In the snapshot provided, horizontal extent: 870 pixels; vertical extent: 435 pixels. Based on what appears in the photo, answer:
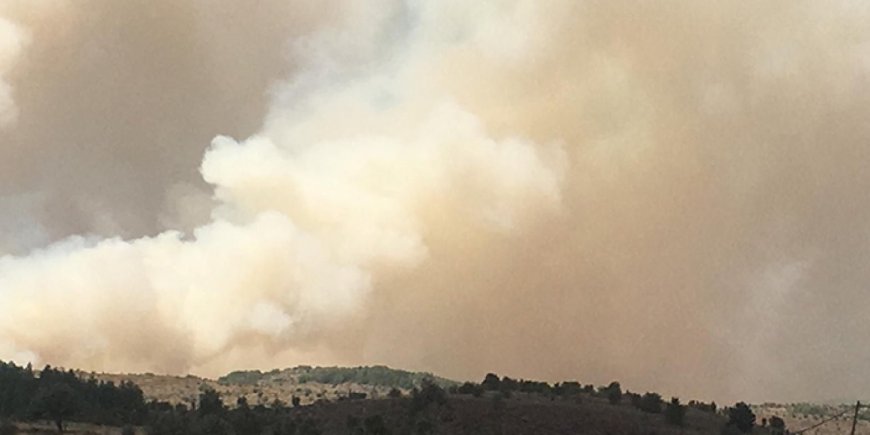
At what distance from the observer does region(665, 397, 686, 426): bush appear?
380 feet

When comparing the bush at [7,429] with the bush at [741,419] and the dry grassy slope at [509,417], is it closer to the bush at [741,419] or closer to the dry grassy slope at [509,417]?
the dry grassy slope at [509,417]

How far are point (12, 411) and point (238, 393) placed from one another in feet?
213

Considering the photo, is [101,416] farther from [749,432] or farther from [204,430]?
[749,432]

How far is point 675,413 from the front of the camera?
117 m

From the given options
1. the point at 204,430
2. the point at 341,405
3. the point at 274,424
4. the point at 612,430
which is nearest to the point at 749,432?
the point at 612,430

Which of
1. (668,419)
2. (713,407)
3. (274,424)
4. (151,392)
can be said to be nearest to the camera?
(274,424)

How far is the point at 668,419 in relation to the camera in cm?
11600

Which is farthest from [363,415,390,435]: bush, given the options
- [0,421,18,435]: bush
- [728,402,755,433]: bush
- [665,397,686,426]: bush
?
[728,402,755,433]: bush

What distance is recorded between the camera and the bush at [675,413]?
11569 centimetres

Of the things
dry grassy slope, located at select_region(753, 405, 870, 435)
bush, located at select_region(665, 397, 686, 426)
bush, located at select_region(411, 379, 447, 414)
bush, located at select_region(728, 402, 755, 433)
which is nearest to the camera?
bush, located at select_region(411, 379, 447, 414)

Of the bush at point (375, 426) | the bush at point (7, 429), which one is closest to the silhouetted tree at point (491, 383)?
the bush at point (375, 426)

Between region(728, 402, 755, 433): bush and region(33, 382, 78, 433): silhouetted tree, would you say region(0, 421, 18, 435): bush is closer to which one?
region(33, 382, 78, 433): silhouetted tree

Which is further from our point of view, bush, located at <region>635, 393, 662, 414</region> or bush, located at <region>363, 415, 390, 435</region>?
bush, located at <region>635, 393, 662, 414</region>

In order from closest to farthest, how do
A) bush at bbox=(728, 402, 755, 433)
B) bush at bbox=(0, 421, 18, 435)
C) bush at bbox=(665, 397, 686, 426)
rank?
bush at bbox=(0, 421, 18, 435) → bush at bbox=(665, 397, 686, 426) → bush at bbox=(728, 402, 755, 433)
